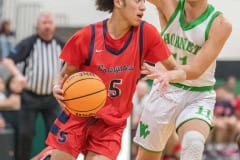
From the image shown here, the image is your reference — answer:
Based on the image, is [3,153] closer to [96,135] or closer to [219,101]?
[219,101]

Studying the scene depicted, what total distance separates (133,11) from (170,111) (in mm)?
1123

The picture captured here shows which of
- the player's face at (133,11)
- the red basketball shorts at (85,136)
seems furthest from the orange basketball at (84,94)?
the player's face at (133,11)

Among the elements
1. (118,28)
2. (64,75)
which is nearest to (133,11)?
(118,28)

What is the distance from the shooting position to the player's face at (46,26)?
893cm

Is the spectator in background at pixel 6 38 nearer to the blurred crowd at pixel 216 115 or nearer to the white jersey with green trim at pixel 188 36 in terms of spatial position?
the blurred crowd at pixel 216 115

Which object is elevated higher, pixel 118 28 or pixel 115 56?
pixel 118 28

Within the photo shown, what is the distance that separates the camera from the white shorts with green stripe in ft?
18.5

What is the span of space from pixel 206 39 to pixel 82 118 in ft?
4.10

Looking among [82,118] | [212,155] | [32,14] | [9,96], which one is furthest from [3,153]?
[32,14]

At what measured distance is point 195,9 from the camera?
5.71 metres

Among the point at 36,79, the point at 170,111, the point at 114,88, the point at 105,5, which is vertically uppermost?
the point at 105,5

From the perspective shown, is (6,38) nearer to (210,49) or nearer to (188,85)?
(188,85)

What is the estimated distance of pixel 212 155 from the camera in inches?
407

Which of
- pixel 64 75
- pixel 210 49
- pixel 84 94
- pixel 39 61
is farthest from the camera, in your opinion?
pixel 39 61
